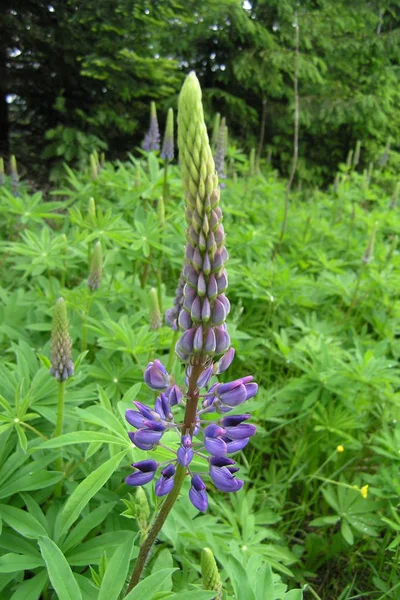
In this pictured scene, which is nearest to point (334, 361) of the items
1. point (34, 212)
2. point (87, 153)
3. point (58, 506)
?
point (58, 506)

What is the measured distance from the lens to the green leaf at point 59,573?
112 centimetres

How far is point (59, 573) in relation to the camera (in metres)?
1.15

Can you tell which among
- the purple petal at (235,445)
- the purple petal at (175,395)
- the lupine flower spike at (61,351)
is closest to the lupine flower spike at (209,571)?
the purple petal at (235,445)

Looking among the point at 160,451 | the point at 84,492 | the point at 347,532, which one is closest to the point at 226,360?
the point at 160,451

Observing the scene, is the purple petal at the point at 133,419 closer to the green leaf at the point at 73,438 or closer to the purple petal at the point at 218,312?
the green leaf at the point at 73,438

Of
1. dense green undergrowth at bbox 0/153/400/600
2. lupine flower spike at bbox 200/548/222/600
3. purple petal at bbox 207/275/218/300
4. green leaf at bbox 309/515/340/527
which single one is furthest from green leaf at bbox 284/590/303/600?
green leaf at bbox 309/515/340/527

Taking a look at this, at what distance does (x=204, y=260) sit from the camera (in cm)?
107

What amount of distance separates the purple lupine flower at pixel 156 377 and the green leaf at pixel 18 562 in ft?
2.31

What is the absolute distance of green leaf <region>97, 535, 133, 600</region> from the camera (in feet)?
3.72

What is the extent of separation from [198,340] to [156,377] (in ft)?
0.62

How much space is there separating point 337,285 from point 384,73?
7.07 metres

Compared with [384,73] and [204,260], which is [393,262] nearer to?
[204,260]

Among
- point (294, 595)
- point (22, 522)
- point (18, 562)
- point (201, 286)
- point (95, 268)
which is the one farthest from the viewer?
point (95, 268)

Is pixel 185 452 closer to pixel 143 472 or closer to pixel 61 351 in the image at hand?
pixel 143 472
